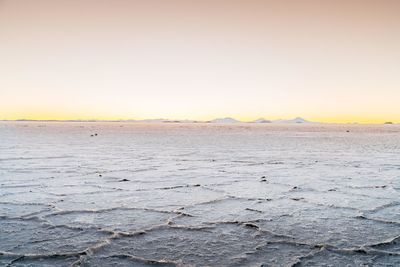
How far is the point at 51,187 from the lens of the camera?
186 inches

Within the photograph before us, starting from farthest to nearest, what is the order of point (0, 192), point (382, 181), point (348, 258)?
point (382, 181), point (0, 192), point (348, 258)

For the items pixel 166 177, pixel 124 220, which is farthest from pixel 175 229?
pixel 166 177

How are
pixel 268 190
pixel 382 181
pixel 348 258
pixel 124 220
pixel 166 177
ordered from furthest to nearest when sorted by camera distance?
pixel 166 177
pixel 382 181
pixel 268 190
pixel 124 220
pixel 348 258

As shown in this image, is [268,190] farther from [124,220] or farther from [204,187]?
[124,220]

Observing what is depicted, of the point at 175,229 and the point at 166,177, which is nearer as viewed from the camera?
the point at 175,229

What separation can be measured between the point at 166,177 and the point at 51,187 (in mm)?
1680

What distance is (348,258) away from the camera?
2242 mm

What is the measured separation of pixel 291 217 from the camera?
324 centimetres

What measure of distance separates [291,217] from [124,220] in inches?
55.7

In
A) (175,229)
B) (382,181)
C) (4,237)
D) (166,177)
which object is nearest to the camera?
(4,237)

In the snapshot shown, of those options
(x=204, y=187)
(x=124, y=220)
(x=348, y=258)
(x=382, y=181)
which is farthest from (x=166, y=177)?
(x=348, y=258)

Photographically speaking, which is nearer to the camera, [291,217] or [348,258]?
[348,258]

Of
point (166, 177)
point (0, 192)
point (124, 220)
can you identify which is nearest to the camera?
point (124, 220)

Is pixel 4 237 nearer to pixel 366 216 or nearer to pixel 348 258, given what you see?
pixel 348 258
